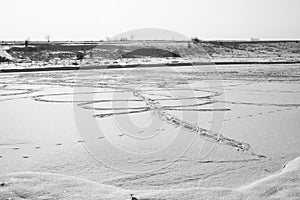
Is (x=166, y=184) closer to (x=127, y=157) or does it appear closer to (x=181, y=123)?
(x=127, y=157)

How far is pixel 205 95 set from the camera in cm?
826

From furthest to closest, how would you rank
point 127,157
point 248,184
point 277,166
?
point 127,157 → point 277,166 → point 248,184

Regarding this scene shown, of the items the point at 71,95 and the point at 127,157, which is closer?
the point at 127,157

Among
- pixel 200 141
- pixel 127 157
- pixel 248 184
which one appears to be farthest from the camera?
pixel 200 141

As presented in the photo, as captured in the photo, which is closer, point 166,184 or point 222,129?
point 166,184

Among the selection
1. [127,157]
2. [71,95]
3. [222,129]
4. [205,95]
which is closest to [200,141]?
[222,129]

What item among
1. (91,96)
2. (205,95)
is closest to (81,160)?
(91,96)

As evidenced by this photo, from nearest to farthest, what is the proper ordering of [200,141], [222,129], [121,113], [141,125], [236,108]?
1. [200,141]
2. [222,129]
3. [141,125]
4. [121,113]
5. [236,108]

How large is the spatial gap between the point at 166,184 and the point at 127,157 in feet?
Answer: 2.65

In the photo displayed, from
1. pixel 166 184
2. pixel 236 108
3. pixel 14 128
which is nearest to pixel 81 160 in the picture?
pixel 166 184

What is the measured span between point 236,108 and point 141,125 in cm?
233

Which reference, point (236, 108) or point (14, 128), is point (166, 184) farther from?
point (236, 108)

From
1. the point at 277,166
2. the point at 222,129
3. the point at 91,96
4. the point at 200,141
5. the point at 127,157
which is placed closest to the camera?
the point at 277,166

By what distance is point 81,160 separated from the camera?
3352 mm
